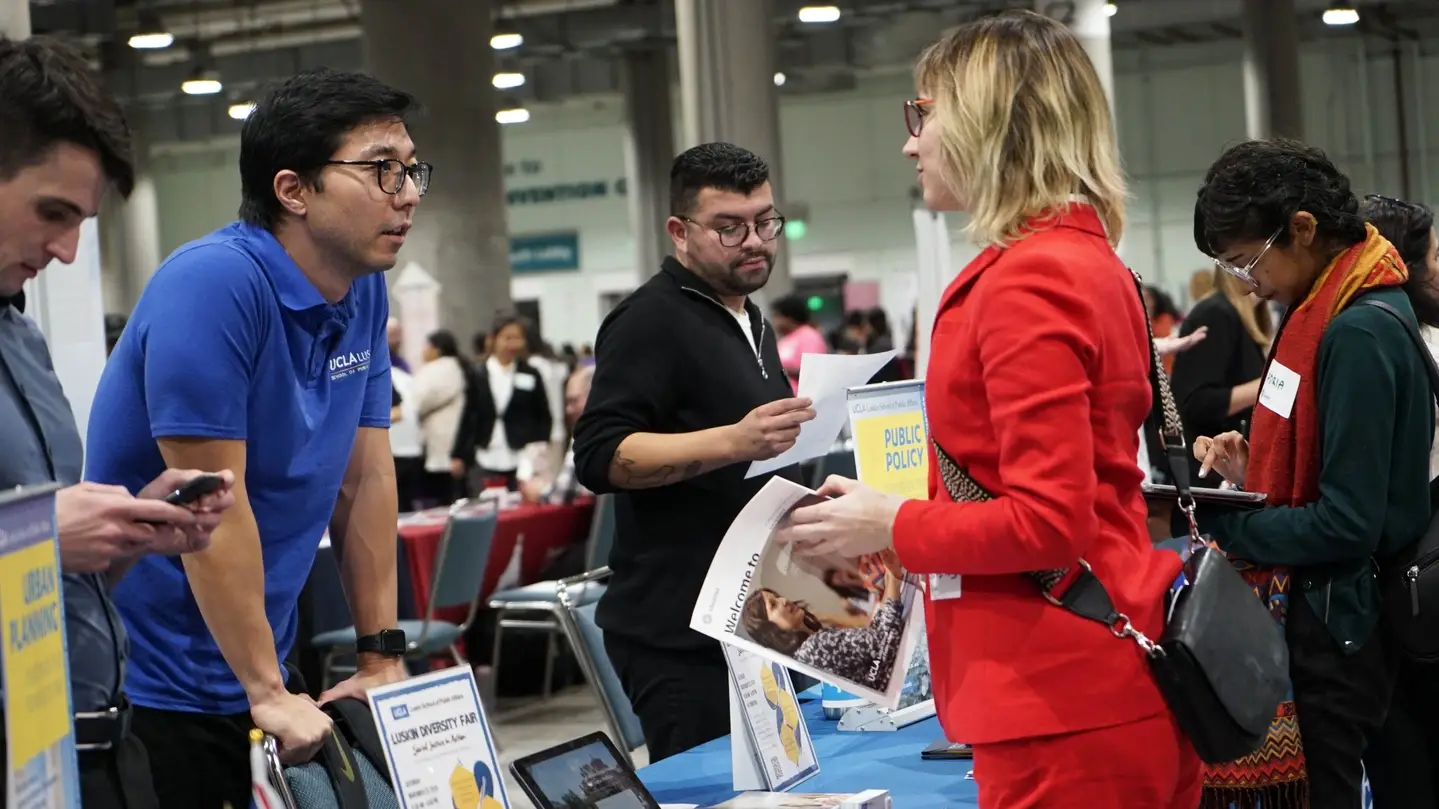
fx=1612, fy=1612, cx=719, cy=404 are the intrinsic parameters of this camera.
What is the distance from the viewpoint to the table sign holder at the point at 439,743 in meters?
1.76

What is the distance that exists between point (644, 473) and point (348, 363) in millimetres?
649

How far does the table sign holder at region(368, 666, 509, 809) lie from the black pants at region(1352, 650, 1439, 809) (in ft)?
5.23

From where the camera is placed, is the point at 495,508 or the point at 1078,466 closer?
the point at 1078,466

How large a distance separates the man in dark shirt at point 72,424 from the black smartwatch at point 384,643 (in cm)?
49

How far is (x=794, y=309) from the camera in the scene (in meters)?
10.1

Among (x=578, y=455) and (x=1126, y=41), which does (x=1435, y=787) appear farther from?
(x=1126, y=41)

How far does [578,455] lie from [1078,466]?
51.7 inches

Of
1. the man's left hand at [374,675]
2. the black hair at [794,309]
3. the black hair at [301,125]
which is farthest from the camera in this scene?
the black hair at [794,309]

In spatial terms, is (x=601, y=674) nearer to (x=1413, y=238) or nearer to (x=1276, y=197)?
(x=1276, y=197)

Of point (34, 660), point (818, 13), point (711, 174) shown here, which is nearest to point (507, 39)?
point (818, 13)

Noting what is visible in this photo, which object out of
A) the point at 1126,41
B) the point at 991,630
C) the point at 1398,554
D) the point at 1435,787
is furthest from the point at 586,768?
the point at 1126,41

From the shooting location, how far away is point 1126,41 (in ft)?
69.5

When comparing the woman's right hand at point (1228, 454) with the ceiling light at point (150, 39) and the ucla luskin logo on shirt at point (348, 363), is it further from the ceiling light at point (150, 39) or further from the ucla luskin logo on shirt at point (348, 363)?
the ceiling light at point (150, 39)

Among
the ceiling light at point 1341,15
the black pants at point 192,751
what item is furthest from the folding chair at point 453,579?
the ceiling light at point 1341,15
